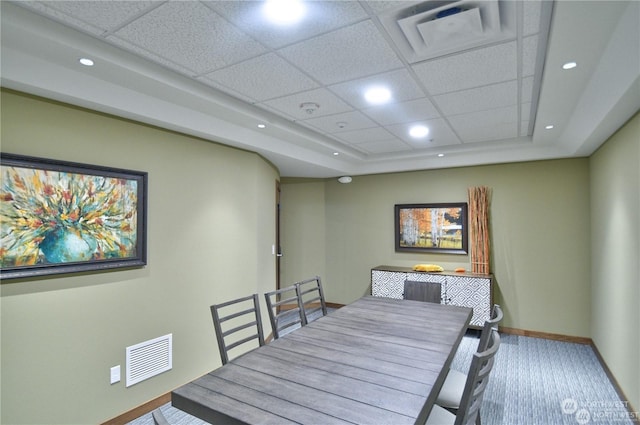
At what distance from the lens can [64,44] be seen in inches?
70.8

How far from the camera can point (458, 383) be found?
7.23 ft

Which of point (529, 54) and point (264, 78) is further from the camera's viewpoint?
point (264, 78)

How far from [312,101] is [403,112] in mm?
882

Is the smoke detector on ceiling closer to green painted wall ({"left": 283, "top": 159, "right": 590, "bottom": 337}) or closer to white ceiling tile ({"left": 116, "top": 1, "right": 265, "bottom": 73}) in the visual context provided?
white ceiling tile ({"left": 116, "top": 1, "right": 265, "bottom": 73})

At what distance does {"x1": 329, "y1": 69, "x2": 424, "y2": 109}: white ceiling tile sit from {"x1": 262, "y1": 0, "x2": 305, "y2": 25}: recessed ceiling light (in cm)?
83

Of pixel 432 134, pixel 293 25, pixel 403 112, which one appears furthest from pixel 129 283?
pixel 432 134

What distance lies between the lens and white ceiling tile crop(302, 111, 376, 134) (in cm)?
318

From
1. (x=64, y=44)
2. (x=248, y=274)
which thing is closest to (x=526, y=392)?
(x=248, y=274)

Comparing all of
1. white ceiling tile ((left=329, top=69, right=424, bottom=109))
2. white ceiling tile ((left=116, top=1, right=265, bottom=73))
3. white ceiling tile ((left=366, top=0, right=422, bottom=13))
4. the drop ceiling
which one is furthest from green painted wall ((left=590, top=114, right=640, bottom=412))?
white ceiling tile ((left=116, top=1, right=265, bottom=73))

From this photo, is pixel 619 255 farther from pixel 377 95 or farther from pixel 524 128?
pixel 377 95

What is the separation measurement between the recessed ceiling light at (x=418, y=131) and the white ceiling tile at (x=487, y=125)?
0.29 metres

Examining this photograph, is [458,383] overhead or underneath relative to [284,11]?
underneath

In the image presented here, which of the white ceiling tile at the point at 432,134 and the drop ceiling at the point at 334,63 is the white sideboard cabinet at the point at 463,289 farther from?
the drop ceiling at the point at 334,63

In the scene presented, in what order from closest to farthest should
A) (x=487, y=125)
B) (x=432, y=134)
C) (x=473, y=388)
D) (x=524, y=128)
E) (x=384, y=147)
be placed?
(x=473, y=388), (x=487, y=125), (x=524, y=128), (x=432, y=134), (x=384, y=147)
